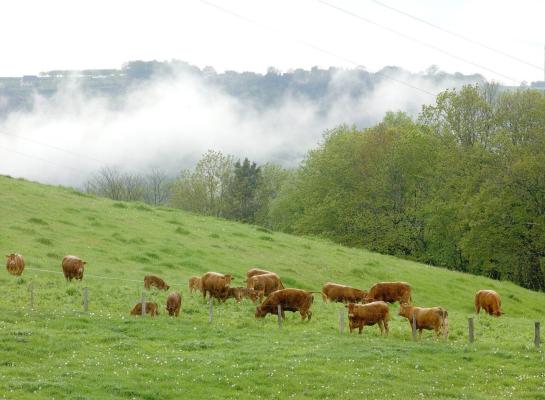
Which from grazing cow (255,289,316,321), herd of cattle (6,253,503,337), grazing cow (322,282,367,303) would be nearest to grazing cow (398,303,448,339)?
herd of cattle (6,253,503,337)

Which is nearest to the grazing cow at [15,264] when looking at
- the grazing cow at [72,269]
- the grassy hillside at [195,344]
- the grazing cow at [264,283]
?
the grassy hillside at [195,344]

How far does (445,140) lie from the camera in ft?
226

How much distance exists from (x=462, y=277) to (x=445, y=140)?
2075 cm

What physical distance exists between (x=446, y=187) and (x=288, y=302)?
131 feet

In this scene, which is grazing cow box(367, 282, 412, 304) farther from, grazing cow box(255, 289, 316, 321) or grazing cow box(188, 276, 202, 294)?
grazing cow box(188, 276, 202, 294)

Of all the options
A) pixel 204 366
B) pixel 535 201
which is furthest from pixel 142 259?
pixel 535 201

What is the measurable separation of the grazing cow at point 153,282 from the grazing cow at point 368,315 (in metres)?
10.9

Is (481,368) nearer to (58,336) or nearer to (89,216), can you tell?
(58,336)

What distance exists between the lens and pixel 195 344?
23375 millimetres

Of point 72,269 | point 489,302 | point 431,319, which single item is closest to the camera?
point 431,319

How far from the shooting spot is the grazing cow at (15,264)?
108ft

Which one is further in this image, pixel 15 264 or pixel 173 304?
pixel 15 264

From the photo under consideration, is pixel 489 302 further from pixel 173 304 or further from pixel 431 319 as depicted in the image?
pixel 173 304

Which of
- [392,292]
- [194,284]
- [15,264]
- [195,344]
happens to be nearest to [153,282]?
[194,284]
